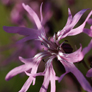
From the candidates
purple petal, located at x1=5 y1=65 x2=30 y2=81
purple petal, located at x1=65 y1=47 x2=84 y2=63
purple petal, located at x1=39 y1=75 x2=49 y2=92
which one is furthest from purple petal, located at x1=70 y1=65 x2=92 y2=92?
purple petal, located at x1=5 y1=65 x2=30 y2=81

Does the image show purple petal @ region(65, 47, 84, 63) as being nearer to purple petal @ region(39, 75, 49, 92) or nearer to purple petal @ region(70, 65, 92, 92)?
purple petal @ region(70, 65, 92, 92)

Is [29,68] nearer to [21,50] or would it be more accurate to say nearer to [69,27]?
[69,27]

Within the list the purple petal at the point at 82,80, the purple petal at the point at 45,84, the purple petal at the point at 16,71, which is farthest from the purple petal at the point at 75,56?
the purple petal at the point at 16,71

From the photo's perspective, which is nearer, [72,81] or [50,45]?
[50,45]

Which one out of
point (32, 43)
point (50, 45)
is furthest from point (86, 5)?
point (50, 45)

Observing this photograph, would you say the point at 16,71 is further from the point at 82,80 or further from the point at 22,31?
the point at 82,80

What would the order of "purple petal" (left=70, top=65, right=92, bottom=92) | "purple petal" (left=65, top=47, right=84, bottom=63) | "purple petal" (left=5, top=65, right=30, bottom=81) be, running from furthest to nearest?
1. "purple petal" (left=5, top=65, right=30, bottom=81)
2. "purple petal" (left=65, top=47, right=84, bottom=63)
3. "purple petal" (left=70, top=65, right=92, bottom=92)

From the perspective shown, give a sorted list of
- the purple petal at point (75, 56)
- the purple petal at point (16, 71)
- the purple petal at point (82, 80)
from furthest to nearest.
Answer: the purple petal at point (16, 71) → the purple petal at point (75, 56) → the purple petal at point (82, 80)

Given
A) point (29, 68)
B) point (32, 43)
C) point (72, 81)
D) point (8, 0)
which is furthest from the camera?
point (8, 0)

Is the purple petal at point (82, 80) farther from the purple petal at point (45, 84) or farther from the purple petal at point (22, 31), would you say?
the purple petal at point (22, 31)

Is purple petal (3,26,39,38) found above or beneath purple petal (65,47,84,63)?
above

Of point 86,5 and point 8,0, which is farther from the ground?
point 8,0
